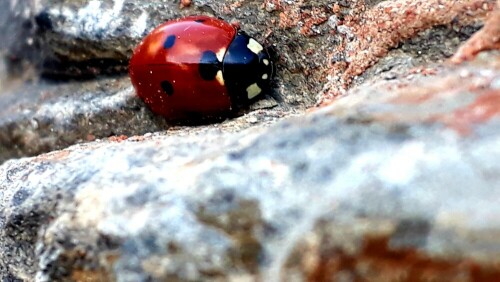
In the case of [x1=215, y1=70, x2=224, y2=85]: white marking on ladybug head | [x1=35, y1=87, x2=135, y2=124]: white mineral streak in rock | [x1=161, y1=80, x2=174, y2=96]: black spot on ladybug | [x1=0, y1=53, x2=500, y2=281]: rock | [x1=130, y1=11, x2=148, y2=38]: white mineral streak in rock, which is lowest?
[x1=35, y1=87, x2=135, y2=124]: white mineral streak in rock

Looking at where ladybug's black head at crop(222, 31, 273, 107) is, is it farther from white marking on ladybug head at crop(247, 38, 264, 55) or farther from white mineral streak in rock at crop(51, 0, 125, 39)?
white mineral streak in rock at crop(51, 0, 125, 39)

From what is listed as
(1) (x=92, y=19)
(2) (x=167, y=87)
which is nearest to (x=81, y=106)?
(1) (x=92, y=19)

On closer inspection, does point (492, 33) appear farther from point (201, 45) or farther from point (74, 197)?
point (201, 45)

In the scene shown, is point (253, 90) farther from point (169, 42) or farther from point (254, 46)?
point (169, 42)

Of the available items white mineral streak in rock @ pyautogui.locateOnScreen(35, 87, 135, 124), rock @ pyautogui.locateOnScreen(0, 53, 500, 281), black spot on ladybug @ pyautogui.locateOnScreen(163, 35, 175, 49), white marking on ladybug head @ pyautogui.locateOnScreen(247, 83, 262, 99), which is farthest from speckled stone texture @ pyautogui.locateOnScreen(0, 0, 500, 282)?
white mineral streak in rock @ pyautogui.locateOnScreen(35, 87, 135, 124)

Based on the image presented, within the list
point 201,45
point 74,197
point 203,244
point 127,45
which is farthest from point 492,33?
point 127,45

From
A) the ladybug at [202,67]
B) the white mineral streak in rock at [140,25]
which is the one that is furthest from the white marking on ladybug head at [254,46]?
the white mineral streak in rock at [140,25]

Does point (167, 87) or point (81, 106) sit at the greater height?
point (167, 87)
